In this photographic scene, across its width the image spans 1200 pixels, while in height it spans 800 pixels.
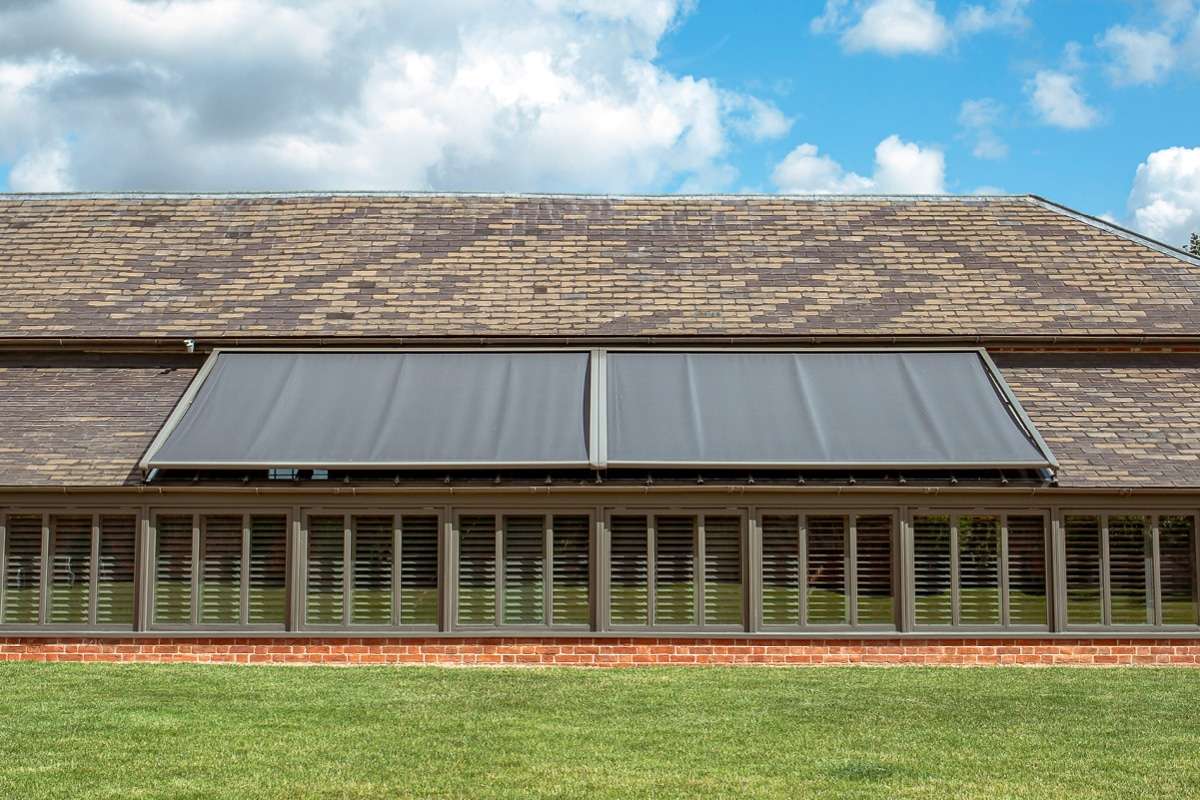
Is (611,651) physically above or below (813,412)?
below

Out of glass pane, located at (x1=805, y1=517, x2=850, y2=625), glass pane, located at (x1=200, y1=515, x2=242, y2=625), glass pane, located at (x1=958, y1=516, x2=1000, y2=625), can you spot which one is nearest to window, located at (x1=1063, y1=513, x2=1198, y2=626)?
glass pane, located at (x1=958, y1=516, x2=1000, y2=625)

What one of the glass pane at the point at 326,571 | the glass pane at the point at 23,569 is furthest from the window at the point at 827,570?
the glass pane at the point at 23,569

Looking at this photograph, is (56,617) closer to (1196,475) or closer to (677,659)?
(677,659)

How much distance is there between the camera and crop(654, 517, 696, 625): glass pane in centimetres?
1653

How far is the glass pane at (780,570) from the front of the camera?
16547 mm

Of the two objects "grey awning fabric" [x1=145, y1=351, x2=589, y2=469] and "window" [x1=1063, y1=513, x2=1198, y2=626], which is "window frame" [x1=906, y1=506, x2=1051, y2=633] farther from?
"grey awning fabric" [x1=145, y1=351, x2=589, y2=469]

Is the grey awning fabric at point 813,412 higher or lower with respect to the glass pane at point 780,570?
higher

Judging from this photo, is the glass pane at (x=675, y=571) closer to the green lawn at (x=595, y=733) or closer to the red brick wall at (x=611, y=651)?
the red brick wall at (x=611, y=651)

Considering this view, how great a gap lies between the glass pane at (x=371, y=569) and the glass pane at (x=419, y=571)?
0.18 meters

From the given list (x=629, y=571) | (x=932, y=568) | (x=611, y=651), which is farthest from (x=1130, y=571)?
(x=611, y=651)

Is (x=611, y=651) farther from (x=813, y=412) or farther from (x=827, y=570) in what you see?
(x=813, y=412)

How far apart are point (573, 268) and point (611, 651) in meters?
6.87

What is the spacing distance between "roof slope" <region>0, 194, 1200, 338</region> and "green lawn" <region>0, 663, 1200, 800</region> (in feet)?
18.9

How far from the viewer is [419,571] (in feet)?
54.6
